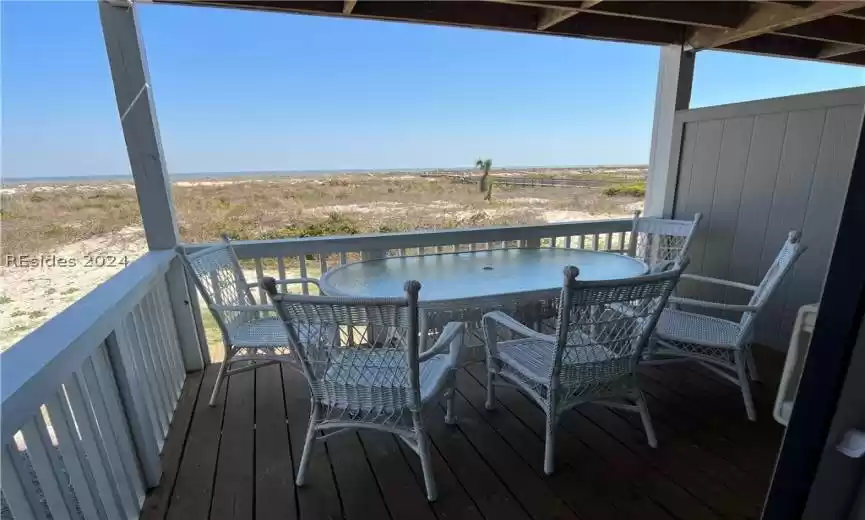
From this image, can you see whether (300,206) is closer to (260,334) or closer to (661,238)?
(260,334)

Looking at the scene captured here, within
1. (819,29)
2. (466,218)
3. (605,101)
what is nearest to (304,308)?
(819,29)

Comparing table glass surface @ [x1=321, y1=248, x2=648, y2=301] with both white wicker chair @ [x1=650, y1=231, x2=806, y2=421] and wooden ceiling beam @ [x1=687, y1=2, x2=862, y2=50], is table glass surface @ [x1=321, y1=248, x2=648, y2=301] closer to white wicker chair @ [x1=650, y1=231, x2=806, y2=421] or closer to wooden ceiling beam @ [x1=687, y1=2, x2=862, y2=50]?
white wicker chair @ [x1=650, y1=231, x2=806, y2=421]

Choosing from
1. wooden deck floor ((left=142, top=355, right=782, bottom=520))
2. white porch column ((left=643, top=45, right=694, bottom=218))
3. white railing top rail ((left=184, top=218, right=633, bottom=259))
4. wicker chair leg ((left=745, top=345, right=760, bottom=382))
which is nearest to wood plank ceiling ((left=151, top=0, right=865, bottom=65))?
white porch column ((left=643, top=45, right=694, bottom=218))

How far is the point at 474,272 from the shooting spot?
7.44ft

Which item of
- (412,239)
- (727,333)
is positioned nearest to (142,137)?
(412,239)

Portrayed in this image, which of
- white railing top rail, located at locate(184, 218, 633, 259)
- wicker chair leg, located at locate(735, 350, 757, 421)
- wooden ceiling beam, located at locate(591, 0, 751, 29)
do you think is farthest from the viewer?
white railing top rail, located at locate(184, 218, 633, 259)

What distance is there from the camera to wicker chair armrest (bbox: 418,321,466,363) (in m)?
1.48

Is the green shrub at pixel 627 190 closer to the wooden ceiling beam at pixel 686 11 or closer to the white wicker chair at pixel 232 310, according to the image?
the wooden ceiling beam at pixel 686 11

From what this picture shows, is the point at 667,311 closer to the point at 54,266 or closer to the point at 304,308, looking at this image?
the point at 304,308

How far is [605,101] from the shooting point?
347 inches

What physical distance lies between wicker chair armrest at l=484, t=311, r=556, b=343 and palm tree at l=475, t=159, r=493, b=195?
477 cm

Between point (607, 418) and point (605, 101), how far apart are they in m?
8.40

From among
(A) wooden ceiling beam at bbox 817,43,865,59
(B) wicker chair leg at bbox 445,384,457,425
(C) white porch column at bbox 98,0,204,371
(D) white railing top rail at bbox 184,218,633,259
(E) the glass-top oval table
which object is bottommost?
(B) wicker chair leg at bbox 445,384,457,425

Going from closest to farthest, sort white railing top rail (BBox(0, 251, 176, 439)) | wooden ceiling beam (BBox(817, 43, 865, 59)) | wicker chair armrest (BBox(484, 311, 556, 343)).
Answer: white railing top rail (BBox(0, 251, 176, 439)) → wicker chair armrest (BBox(484, 311, 556, 343)) → wooden ceiling beam (BBox(817, 43, 865, 59))
